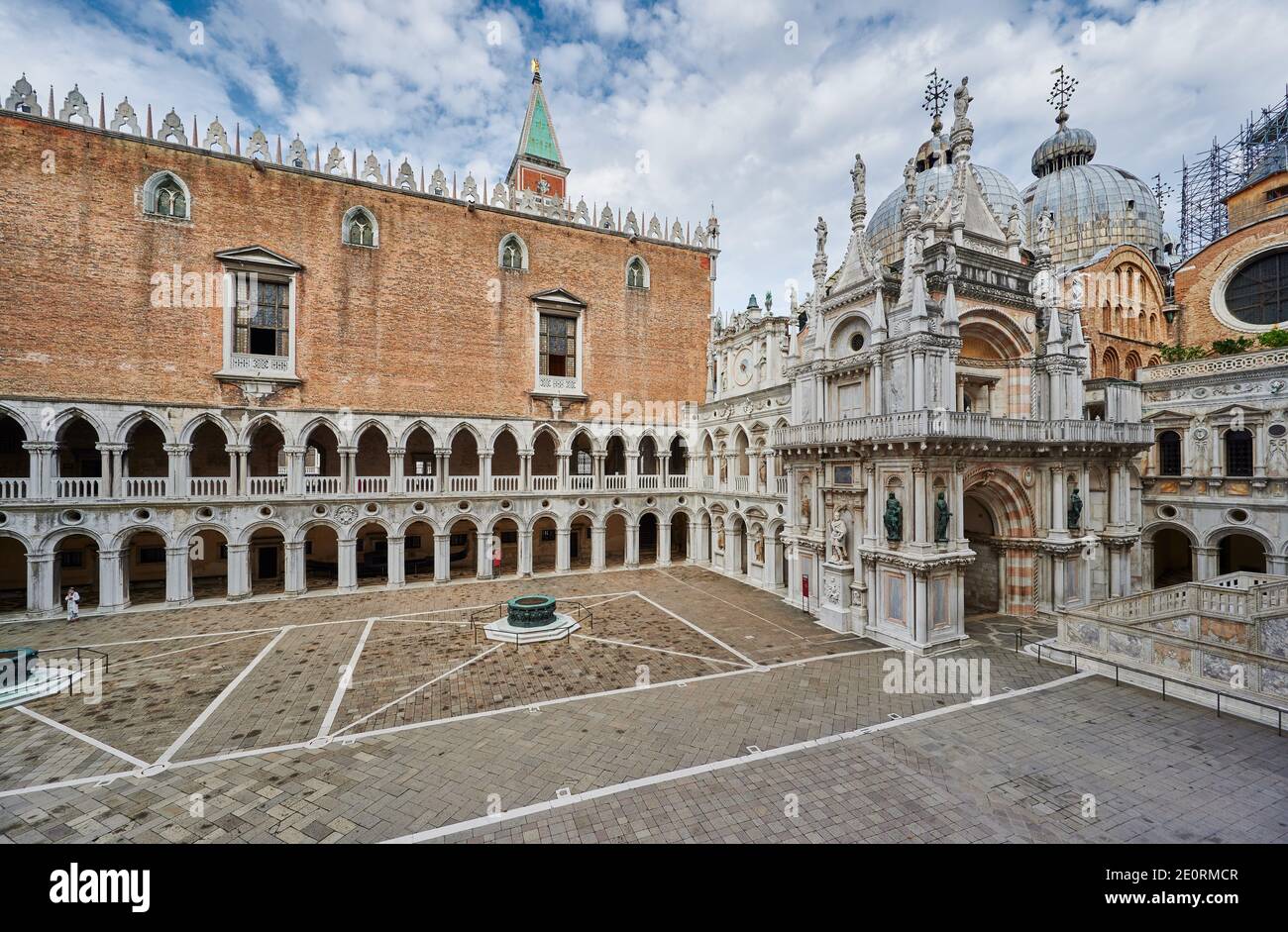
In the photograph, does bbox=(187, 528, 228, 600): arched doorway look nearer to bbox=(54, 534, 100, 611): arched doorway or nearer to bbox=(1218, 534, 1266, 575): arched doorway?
bbox=(54, 534, 100, 611): arched doorway

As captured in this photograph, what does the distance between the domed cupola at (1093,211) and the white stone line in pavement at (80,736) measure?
147ft

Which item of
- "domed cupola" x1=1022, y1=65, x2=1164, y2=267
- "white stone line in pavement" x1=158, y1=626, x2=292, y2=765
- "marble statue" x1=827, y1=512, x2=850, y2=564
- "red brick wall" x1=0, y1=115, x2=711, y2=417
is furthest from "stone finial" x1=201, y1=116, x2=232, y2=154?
"domed cupola" x1=1022, y1=65, x2=1164, y2=267

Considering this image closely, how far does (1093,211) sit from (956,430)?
1147 inches

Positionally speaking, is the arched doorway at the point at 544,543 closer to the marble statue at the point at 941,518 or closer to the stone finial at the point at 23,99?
the marble statue at the point at 941,518

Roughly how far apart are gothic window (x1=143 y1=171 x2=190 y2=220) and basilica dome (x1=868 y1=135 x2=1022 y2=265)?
111ft

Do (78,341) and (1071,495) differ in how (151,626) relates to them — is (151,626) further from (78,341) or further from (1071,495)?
(1071,495)

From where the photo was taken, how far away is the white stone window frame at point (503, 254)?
28.4 metres

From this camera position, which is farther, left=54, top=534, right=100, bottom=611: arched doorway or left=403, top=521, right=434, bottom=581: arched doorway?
left=403, top=521, right=434, bottom=581: arched doorway

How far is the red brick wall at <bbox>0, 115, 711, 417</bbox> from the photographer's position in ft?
69.0

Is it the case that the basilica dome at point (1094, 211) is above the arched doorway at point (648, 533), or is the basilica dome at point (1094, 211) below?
above

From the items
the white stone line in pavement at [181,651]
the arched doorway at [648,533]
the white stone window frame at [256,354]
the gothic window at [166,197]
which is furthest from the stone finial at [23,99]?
the arched doorway at [648,533]

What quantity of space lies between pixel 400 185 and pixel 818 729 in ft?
95.6

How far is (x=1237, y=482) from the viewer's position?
2236cm
